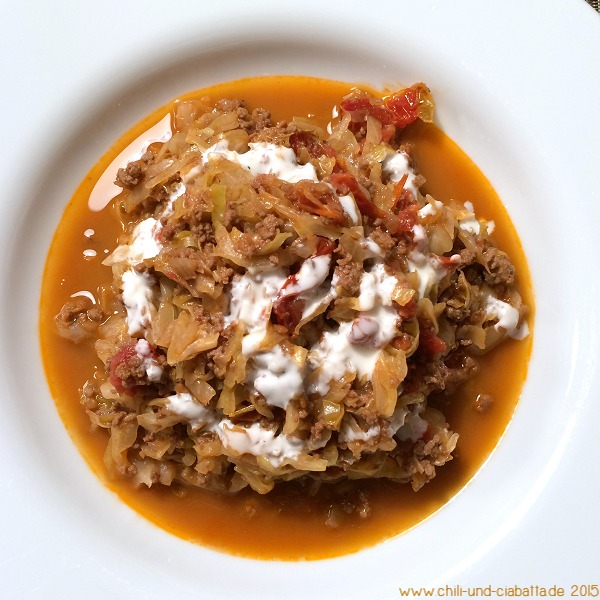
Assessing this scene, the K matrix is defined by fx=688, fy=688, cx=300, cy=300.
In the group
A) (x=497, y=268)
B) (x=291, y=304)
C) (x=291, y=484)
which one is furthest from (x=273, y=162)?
(x=291, y=484)

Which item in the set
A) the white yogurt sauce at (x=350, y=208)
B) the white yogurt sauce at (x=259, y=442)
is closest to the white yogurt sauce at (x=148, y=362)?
the white yogurt sauce at (x=259, y=442)

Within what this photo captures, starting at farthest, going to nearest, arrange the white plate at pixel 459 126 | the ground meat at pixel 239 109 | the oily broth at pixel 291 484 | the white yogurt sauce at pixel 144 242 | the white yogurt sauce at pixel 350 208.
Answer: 1. the ground meat at pixel 239 109
2. the oily broth at pixel 291 484
3. the white yogurt sauce at pixel 144 242
4. the white plate at pixel 459 126
5. the white yogurt sauce at pixel 350 208

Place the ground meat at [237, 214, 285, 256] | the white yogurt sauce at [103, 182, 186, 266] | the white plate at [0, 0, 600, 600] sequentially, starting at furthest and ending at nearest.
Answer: the white yogurt sauce at [103, 182, 186, 266] < the white plate at [0, 0, 600, 600] < the ground meat at [237, 214, 285, 256]

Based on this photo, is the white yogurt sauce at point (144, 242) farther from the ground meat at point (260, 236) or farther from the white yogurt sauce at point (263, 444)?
the white yogurt sauce at point (263, 444)

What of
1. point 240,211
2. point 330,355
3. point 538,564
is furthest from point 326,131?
Answer: point 538,564

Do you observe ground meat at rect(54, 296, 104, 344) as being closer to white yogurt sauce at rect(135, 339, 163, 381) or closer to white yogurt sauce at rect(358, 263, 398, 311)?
white yogurt sauce at rect(135, 339, 163, 381)

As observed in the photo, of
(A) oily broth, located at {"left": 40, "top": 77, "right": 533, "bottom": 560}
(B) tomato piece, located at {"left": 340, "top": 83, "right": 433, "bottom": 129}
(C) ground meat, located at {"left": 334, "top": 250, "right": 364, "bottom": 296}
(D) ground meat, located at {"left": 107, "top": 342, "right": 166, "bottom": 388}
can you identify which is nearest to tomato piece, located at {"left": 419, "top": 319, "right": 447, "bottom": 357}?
(C) ground meat, located at {"left": 334, "top": 250, "right": 364, "bottom": 296}
